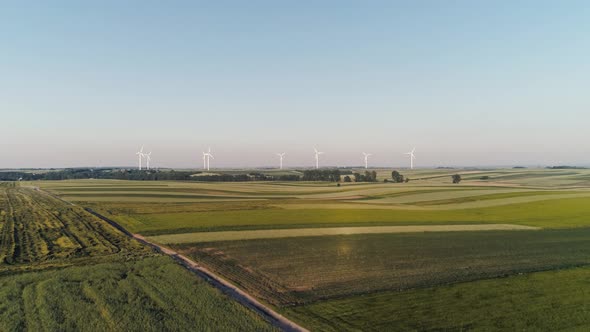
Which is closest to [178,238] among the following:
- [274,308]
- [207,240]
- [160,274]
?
[207,240]

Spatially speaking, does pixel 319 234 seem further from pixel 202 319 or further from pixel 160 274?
pixel 202 319

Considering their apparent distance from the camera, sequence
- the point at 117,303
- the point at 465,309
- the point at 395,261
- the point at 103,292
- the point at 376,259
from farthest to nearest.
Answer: the point at 376,259 → the point at 395,261 → the point at 103,292 → the point at 117,303 → the point at 465,309

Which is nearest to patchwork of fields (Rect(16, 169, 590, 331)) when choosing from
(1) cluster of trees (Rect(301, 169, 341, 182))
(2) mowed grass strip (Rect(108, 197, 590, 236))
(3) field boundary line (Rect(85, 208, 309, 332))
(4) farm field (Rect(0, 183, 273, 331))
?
(2) mowed grass strip (Rect(108, 197, 590, 236))

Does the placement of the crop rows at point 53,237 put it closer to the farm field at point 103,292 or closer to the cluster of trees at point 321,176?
the farm field at point 103,292

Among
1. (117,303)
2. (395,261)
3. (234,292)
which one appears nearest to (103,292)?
(117,303)

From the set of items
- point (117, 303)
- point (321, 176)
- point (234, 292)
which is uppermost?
point (321, 176)

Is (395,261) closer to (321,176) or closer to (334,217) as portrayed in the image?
(334,217)
